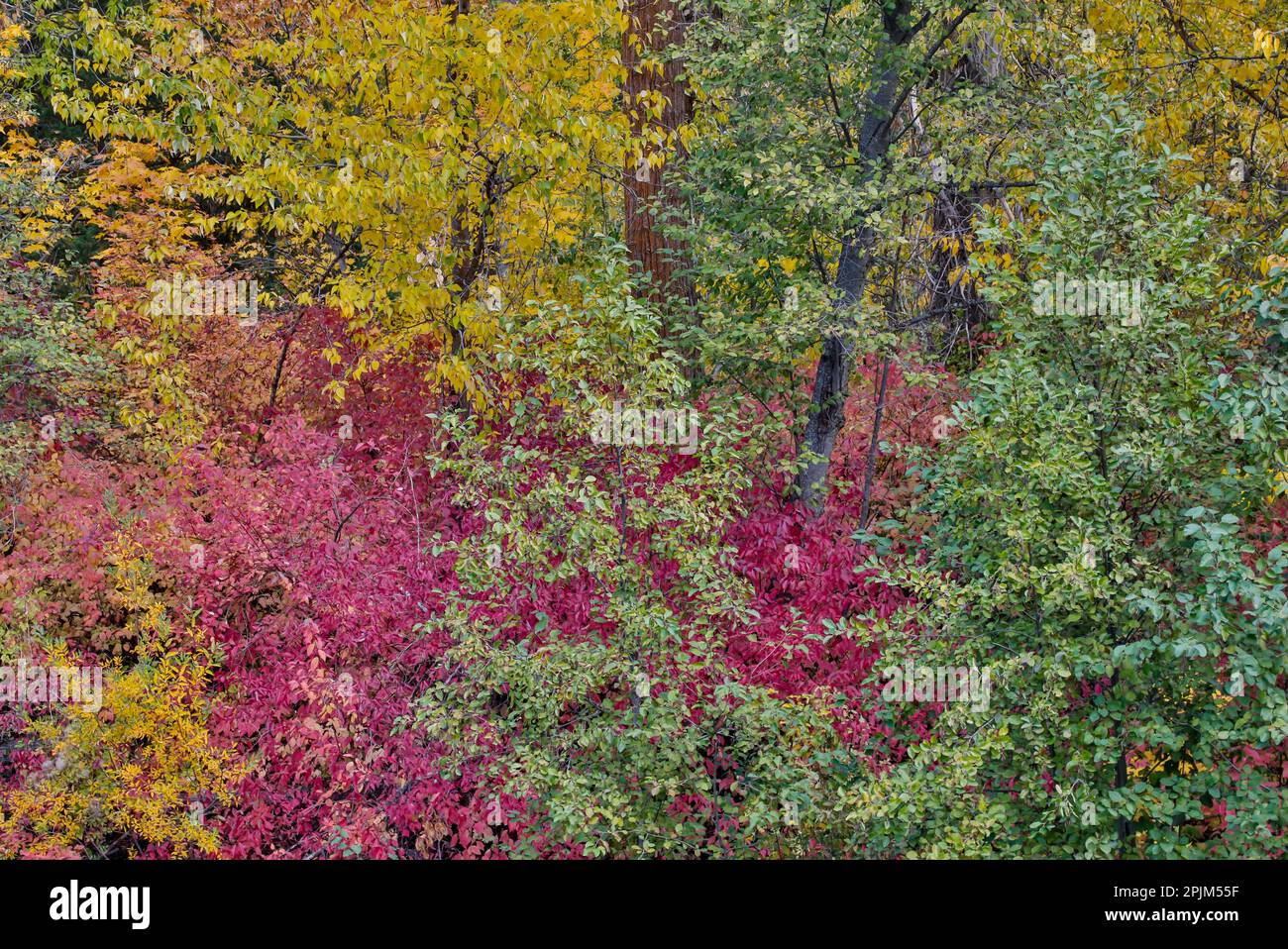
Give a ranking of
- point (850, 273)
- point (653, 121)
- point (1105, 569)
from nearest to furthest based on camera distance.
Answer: point (1105, 569), point (850, 273), point (653, 121)

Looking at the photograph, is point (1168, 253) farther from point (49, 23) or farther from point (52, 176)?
point (52, 176)

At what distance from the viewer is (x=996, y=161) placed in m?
9.88

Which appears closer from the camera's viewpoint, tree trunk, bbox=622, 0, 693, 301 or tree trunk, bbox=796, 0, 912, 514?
tree trunk, bbox=796, 0, 912, 514

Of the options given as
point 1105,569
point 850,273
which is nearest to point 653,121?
point 850,273

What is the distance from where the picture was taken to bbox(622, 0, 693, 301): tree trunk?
434 inches

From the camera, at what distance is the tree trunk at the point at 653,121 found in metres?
11.0

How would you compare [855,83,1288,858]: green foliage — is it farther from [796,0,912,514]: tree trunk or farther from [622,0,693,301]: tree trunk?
[622,0,693,301]: tree trunk

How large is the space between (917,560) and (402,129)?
623 cm

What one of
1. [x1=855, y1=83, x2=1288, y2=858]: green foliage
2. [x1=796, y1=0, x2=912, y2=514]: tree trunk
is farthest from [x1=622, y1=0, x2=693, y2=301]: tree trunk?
[x1=855, y1=83, x2=1288, y2=858]: green foliage

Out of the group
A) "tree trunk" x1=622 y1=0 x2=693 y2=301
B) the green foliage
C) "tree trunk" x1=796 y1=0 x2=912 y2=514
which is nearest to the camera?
the green foliage

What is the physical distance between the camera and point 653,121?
467 inches

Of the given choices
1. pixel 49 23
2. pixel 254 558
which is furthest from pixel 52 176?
pixel 254 558

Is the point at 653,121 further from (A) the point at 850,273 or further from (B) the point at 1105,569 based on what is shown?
(B) the point at 1105,569

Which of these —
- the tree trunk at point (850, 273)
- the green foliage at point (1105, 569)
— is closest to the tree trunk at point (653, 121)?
the tree trunk at point (850, 273)
